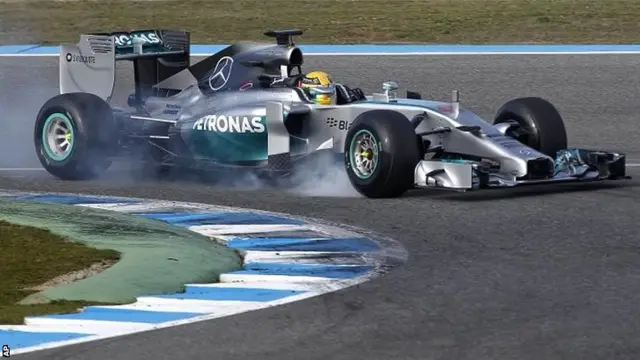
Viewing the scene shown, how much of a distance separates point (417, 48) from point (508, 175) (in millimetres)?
10555

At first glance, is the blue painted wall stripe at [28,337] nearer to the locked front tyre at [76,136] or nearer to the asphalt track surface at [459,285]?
the asphalt track surface at [459,285]

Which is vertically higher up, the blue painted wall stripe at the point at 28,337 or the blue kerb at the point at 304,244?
the blue painted wall stripe at the point at 28,337

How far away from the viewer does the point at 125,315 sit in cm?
764

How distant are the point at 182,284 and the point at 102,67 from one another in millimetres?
5864

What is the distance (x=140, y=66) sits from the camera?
46.7ft

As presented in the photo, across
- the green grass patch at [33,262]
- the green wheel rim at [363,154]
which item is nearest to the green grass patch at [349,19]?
the green wheel rim at [363,154]

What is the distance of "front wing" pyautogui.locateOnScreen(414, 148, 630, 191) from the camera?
37.7 ft

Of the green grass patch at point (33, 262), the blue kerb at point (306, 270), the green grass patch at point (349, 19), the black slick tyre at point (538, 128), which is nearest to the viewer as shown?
the green grass patch at point (33, 262)

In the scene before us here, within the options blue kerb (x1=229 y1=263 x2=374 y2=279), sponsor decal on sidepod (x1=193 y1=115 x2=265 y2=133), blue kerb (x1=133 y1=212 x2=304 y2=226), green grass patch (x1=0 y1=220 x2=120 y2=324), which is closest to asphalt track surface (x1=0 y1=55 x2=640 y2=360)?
blue kerb (x1=229 y1=263 x2=374 y2=279)

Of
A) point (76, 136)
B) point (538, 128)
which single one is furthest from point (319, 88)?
→ point (76, 136)

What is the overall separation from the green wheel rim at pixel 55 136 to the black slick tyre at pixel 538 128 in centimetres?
396

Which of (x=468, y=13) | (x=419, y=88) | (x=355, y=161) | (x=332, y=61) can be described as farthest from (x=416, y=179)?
(x=468, y=13)

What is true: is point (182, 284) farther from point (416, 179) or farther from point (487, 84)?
point (487, 84)

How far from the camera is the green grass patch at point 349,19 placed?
23.2 metres
